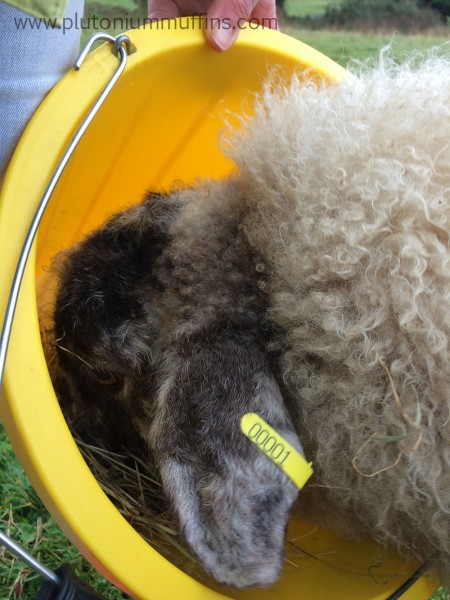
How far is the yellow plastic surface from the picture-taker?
1.33m

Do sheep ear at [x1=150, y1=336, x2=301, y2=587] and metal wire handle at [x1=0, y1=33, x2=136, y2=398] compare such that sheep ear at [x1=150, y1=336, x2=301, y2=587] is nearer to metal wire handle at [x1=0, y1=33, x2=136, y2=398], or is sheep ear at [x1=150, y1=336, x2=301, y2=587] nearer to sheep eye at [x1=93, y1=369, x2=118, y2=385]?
sheep eye at [x1=93, y1=369, x2=118, y2=385]

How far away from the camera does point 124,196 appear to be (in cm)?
240

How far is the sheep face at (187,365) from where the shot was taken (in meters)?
1.41

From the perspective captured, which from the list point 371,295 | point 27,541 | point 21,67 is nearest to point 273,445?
point 371,295

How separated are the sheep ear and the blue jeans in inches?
24.5

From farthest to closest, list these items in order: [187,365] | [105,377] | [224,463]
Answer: [105,377]
[187,365]
[224,463]

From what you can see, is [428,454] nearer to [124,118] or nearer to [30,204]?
[30,204]

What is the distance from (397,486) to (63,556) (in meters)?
1.11

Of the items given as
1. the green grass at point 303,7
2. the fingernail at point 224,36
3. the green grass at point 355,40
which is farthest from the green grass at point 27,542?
the green grass at point 303,7

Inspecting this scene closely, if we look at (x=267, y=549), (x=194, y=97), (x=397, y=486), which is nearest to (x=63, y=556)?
(x=267, y=549)

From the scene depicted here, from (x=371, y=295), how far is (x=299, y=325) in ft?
0.59

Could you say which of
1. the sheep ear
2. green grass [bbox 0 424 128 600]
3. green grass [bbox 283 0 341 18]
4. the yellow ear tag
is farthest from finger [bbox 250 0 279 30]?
green grass [bbox 283 0 341 18]

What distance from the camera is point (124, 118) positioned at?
2.11m

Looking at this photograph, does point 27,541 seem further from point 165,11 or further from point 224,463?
point 165,11
